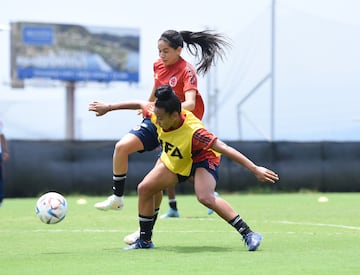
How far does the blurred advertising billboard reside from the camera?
1710 inches

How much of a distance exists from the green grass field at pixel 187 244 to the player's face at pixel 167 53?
1.80m

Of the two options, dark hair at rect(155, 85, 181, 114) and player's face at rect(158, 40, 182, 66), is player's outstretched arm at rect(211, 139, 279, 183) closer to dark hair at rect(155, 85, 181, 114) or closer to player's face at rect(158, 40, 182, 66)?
dark hair at rect(155, 85, 181, 114)

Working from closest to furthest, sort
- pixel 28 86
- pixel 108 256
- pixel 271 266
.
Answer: pixel 271 266 < pixel 108 256 < pixel 28 86

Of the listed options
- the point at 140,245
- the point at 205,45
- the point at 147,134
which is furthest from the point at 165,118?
the point at 205,45

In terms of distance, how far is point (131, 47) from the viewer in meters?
47.8

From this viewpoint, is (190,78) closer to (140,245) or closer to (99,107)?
(99,107)

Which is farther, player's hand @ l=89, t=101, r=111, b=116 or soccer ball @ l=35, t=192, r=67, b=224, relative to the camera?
soccer ball @ l=35, t=192, r=67, b=224

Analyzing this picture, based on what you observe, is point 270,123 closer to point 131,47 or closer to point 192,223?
point 192,223

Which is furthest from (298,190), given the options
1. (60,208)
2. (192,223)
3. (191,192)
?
(60,208)

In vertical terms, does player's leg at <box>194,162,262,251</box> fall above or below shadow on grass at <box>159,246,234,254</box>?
above

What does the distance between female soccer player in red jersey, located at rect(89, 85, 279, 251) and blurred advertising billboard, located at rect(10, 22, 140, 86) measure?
1339 inches

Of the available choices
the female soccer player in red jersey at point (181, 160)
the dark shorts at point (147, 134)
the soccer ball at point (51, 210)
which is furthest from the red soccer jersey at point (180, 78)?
the soccer ball at point (51, 210)

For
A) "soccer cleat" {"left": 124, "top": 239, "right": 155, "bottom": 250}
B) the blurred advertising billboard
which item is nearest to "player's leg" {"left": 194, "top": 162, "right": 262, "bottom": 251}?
"soccer cleat" {"left": 124, "top": 239, "right": 155, "bottom": 250}

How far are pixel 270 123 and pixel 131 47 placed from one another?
2340 centimetres
